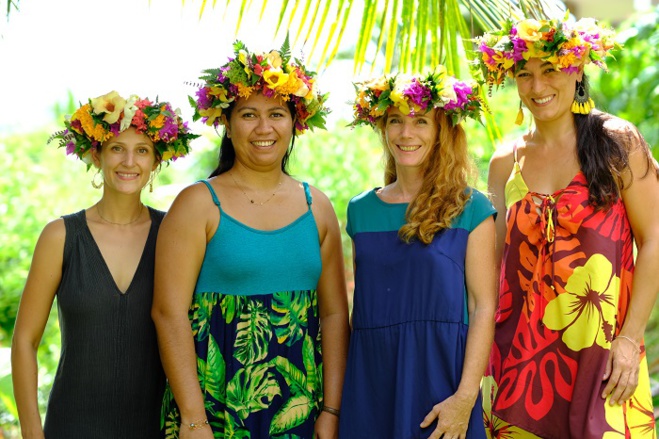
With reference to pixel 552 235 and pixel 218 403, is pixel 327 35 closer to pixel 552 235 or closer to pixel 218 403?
pixel 552 235

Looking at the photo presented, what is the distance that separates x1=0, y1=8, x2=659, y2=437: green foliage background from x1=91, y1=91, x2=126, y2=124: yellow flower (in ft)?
11.7

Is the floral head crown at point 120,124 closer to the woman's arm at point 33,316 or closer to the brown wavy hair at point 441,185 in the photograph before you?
the woman's arm at point 33,316

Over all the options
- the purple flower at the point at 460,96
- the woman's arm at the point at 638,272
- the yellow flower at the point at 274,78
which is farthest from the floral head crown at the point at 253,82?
the woman's arm at the point at 638,272

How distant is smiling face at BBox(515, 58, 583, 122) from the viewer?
3.79 meters

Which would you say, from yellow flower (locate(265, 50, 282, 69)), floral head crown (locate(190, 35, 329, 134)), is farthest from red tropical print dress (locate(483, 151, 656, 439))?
yellow flower (locate(265, 50, 282, 69))

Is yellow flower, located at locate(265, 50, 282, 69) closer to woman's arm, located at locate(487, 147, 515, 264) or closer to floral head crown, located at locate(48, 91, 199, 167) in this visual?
floral head crown, located at locate(48, 91, 199, 167)

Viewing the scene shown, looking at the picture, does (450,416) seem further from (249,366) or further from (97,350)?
(97,350)

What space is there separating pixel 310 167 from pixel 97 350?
5.15 meters

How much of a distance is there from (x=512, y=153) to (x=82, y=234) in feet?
5.89

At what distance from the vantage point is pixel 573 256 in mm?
3736

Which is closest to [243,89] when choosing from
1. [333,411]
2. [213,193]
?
[213,193]

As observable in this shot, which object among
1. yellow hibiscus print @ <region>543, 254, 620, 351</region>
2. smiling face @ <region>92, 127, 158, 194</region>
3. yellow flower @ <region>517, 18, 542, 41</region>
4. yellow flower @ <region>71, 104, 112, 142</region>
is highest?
yellow flower @ <region>517, 18, 542, 41</region>

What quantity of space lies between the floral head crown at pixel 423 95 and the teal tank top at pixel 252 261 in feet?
2.00

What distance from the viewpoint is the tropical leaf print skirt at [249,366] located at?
365 centimetres
